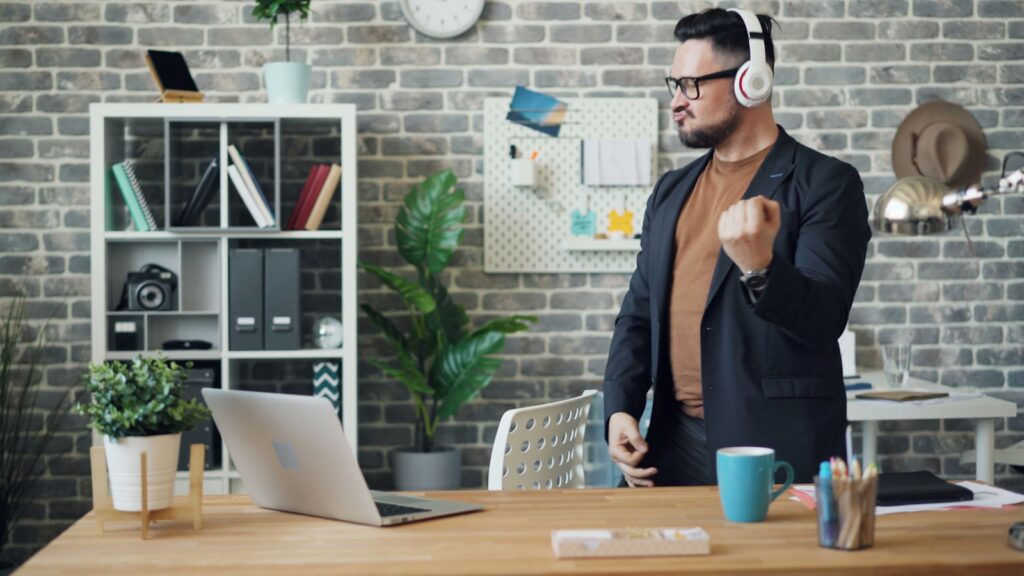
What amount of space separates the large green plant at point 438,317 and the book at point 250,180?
0.38 metres

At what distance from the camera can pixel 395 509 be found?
176 centimetres

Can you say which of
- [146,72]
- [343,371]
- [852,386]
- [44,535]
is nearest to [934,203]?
[852,386]

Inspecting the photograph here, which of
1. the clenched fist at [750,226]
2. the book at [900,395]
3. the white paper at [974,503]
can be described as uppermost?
the clenched fist at [750,226]

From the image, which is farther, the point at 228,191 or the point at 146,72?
the point at 146,72

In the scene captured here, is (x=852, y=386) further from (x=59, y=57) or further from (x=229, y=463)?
(x=59, y=57)

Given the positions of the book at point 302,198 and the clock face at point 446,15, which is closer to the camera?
the book at point 302,198

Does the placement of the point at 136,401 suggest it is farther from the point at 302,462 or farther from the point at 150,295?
the point at 150,295

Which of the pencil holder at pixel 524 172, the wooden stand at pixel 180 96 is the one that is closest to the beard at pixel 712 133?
the pencil holder at pixel 524 172

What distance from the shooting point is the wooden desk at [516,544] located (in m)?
1.41

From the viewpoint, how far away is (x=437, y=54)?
4180mm

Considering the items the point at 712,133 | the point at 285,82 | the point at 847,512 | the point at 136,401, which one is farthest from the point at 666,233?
the point at 285,82

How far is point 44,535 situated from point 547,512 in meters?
3.02

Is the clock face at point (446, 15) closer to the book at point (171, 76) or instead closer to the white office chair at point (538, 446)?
the book at point (171, 76)

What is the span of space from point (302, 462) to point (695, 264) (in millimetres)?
1020
